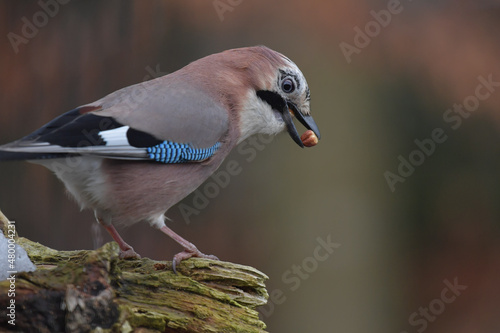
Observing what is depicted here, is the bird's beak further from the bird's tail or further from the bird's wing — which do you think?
the bird's tail

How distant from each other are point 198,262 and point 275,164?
2.19 metres

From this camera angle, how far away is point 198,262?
2660mm

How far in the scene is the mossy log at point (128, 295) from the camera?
1.94 m

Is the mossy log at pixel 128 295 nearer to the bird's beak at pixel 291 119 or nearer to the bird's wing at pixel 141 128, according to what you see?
the bird's wing at pixel 141 128

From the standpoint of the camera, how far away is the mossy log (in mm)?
1937

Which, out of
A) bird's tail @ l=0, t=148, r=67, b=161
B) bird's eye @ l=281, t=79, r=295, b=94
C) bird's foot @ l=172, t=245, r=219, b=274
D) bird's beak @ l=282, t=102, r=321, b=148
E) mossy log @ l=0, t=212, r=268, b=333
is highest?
bird's eye @ l=281, t=79, r=295, b=94

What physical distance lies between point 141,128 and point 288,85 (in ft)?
2.74

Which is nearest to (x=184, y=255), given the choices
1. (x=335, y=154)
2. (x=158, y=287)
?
(x=158, y=287)

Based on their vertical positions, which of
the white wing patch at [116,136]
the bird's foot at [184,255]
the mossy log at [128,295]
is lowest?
the mossy log at [128,295]

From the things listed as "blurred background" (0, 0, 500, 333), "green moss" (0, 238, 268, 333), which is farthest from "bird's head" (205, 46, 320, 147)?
"blurred background" (0, 0, 500, 333)

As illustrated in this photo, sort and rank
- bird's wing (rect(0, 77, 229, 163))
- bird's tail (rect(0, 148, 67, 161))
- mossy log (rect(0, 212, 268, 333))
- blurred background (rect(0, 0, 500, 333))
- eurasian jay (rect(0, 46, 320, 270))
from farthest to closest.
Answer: blurred background (rect(0, 0, 500, 333)) < eurasian jay (rect(0, 46, 320, 270)) < bird's wing (rect(0, 77, 229, 163)) < bird's tail (rect(0, 148, 67, 161)) < mossy log (rect(0, 212, 268, 333))

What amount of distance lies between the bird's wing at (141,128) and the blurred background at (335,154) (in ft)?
4.98

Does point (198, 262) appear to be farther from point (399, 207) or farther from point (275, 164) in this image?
Answer: point (399, 207)

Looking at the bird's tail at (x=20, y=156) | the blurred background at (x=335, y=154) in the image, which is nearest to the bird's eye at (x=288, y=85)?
the bird's tail at (x=20, y=156)
